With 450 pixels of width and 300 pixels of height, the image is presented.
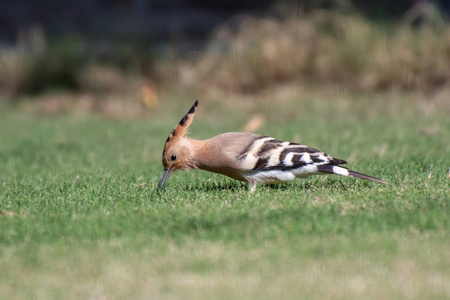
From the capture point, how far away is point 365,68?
10.9 meters

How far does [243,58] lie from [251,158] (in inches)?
267

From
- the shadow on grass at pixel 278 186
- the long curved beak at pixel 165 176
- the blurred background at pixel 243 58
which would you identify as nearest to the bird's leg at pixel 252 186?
the shadow on grass at pixel 278 186

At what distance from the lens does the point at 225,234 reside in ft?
13.3

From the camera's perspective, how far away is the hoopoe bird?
5.01m

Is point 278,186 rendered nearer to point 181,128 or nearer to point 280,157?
point 280,157

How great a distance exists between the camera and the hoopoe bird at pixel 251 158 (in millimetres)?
5008

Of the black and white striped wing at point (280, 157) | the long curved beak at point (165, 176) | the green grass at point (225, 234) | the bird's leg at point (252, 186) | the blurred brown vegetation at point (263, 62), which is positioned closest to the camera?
the green grass at point (225, 234)

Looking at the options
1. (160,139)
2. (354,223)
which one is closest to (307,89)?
(160,139)

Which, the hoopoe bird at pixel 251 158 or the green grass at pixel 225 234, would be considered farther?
the hoopoe bird at pixel 251 158

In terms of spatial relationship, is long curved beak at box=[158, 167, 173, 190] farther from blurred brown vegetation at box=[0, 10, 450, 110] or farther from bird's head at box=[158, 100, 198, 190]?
blurred brown vegetation at box=[0, 10, 450, 110]

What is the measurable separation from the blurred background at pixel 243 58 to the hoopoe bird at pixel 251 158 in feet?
19.5

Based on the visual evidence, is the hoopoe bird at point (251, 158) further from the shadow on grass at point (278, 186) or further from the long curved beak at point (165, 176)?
the shadow on grass at point (278, 186)

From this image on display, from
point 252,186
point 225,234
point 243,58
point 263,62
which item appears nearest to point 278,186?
point 252,186

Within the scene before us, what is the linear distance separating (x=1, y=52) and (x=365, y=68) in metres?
6.45
